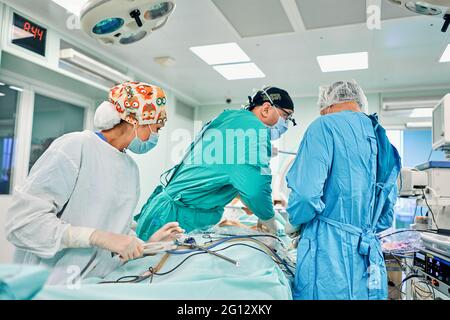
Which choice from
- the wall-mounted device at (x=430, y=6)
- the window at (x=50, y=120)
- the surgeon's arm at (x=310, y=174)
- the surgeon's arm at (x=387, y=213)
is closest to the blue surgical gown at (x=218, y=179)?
the surgeon's arm at (x=310, y=174)

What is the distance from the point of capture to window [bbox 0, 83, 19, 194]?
8.48 ft

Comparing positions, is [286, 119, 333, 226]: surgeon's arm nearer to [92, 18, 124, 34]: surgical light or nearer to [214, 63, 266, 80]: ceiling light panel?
[92, 18, 124, 34]: surgical light

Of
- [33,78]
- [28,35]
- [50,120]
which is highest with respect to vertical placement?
[28,35]

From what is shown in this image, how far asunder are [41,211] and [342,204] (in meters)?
0.86

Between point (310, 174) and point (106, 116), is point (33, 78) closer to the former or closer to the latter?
point (106, 116)

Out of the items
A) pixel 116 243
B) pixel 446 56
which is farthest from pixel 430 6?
pixel 446 56

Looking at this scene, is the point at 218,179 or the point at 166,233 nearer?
the point at 166,233

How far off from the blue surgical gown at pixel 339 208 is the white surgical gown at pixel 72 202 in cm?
55

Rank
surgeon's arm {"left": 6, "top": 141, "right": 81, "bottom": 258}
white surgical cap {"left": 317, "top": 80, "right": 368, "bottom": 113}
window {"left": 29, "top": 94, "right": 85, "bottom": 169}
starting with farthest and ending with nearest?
window {"left": 29, "top": 94, "right": 85, "bottom": 169} < white surgical cap {"left": 317, "top": 80, "right": 368, "bottom": 113} < surgeon's arm {"left": 6, "top": 141, "right": 81, "bottom": 258}

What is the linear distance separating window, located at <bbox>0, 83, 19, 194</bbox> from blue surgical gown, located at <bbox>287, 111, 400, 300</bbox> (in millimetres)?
2416

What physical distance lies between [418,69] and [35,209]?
3.68 metres

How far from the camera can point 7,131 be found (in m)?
2.62

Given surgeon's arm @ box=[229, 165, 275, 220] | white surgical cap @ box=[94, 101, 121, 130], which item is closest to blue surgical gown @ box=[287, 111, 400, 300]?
surgeon's arm @ box=[229, 165, 275, 220]

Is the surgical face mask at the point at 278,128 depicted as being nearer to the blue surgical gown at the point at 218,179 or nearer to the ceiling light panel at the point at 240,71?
the blue surgical gown at the point at 218,179
